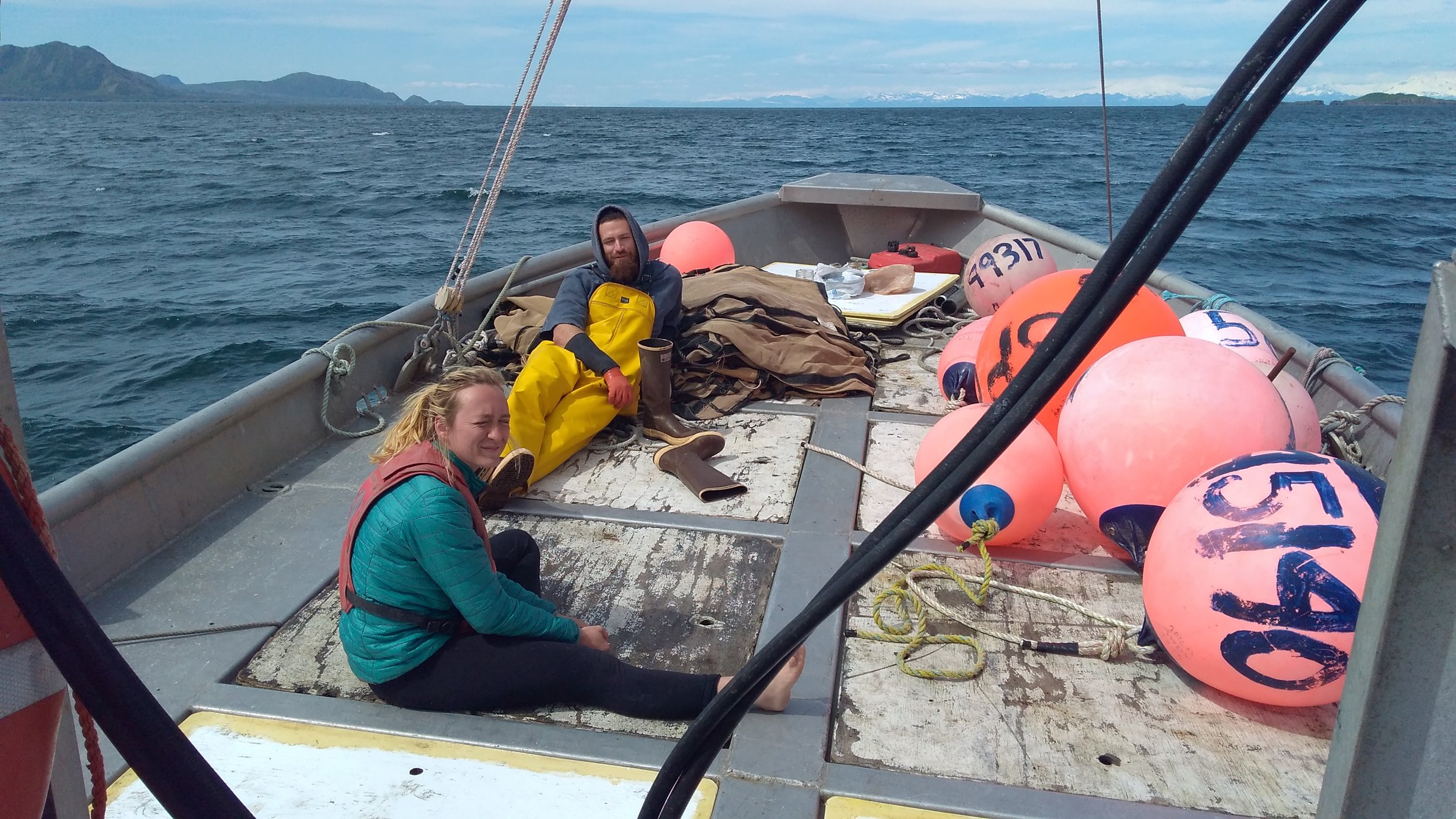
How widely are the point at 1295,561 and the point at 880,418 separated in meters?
2.37

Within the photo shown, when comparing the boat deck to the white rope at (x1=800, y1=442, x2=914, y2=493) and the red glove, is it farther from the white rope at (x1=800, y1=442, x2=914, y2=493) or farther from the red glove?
the red glove

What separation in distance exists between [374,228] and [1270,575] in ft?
65.9

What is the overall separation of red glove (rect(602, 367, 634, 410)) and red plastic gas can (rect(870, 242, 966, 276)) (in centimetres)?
341

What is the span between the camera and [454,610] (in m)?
2.31

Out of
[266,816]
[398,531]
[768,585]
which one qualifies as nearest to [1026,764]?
[768,585]

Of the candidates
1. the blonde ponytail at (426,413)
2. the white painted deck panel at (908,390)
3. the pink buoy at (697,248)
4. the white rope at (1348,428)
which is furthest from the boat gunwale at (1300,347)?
the pink buoy at (697,248)

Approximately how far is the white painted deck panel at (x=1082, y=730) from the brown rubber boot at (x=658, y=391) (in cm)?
165

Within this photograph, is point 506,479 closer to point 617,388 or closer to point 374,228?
point 617,388

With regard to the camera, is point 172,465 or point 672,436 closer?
point 172,465

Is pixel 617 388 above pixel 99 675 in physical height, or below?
below

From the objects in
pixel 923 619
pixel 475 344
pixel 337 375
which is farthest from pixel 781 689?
pixel 475 344

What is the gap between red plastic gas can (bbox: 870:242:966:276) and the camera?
7.01 meters

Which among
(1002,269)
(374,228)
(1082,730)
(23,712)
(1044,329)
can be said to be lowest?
(374,228)

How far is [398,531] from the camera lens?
2123 mm
